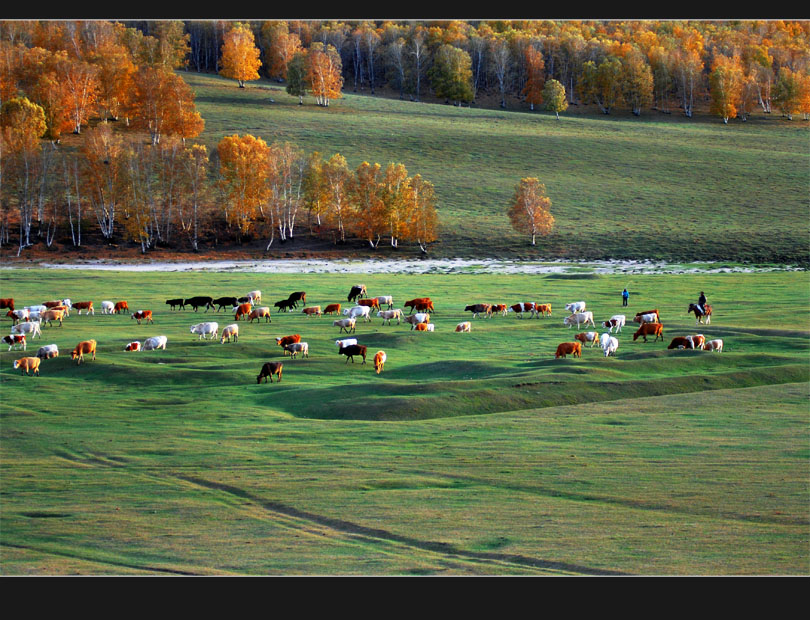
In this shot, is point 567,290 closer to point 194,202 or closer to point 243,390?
point 243,390

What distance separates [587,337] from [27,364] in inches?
886

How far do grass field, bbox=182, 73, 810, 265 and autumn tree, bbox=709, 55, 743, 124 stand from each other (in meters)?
3.24

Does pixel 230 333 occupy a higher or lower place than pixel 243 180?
lower

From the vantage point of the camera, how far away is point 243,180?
96812mm

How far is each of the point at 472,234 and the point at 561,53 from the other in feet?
288

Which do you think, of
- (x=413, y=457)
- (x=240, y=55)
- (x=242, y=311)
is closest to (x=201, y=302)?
(x=242, y=311)

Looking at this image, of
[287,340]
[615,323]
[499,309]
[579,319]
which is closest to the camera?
[287,340]

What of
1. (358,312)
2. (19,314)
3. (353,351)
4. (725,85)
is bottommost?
(353,351)

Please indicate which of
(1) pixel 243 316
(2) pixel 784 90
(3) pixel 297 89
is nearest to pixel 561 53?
(2) pixel 784 90

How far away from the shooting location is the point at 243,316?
46750mm

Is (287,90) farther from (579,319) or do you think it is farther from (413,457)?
(413,457)

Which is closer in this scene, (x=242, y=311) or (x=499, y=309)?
(x=242, y=311)

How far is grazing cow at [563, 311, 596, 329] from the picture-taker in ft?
140

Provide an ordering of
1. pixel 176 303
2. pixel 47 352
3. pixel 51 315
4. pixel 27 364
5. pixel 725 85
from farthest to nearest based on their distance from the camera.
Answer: pixel 725 85 < pixel 176 303 < pixel 51 315 < pixel 47 352 < pixel 27 364
